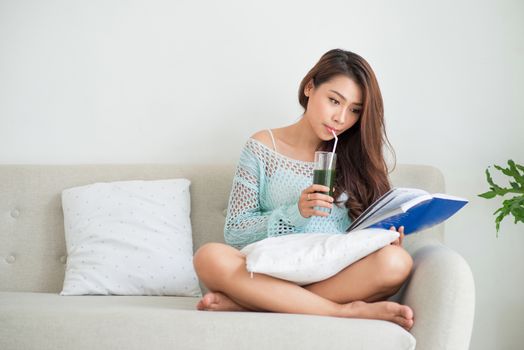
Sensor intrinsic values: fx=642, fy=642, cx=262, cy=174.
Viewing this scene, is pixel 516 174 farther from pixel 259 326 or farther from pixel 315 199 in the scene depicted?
pixel 259 326

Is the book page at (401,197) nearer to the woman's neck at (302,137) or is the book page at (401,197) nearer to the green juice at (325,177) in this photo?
the green juice at (325,177)

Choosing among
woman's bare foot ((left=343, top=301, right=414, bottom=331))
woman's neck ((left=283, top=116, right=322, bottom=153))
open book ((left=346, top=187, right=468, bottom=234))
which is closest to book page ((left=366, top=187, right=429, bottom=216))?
Result: open book ((left=346, top=187, right=468, bottom=234))

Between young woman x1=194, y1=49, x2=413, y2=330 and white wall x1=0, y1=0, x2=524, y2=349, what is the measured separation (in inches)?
18.7

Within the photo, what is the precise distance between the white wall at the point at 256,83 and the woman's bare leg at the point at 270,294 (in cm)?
101

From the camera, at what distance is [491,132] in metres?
2.60

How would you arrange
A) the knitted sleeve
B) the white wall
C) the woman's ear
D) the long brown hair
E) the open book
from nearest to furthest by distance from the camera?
the open book
the knitted sleeve
the long brown hair
the woman's ear
the white wall

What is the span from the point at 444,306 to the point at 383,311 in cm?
16

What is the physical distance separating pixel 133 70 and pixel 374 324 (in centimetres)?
162

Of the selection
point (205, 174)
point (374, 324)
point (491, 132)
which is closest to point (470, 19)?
point (491, 132)

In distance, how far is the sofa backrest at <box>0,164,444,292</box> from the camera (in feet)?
7.79

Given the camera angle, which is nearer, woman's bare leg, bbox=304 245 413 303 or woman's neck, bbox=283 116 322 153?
woman's bare leg, bbox=304 245 413 303

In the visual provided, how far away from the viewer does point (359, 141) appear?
2213mm

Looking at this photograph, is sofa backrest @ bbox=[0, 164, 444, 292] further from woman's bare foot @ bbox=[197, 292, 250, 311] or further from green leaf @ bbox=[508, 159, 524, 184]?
woman's bare foot @ bbox=[197, 292, 250, 311]

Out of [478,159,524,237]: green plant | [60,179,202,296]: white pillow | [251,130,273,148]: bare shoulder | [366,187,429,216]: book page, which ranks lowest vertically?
[60,179,202,296]: white pillow
